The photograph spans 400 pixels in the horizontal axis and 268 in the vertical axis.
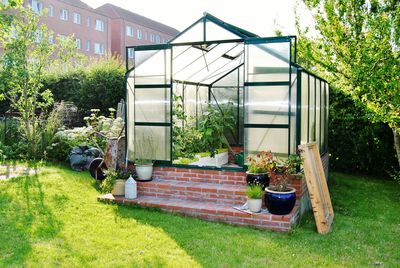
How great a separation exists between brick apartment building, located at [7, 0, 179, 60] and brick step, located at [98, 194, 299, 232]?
18.0m

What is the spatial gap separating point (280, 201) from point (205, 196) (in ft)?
4.41

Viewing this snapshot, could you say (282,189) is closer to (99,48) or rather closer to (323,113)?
(323,113)

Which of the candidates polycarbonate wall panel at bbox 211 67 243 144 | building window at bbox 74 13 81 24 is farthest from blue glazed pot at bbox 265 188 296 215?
building window at bbox 74 13 81 24

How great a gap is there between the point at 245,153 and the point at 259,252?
1.99 meters

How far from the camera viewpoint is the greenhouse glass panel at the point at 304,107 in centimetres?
630

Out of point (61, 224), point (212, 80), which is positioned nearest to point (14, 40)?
point (212, 80)

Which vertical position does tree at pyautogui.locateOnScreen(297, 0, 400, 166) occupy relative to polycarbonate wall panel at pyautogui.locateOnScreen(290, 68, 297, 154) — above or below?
above

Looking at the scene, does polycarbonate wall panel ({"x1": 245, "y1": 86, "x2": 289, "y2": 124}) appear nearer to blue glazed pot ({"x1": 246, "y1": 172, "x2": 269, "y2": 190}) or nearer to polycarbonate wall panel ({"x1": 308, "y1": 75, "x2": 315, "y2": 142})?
blue glazed pot ({"x1": 246, "y1": 172, "x2": 269, "y2": 190})

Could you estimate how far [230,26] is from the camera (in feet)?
21.4

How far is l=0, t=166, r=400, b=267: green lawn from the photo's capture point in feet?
14.3

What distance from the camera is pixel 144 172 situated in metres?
6.79

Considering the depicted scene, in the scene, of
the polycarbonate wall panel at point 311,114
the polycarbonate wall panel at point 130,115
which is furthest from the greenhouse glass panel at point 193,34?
the polycarbonate wall panel at point 311,114

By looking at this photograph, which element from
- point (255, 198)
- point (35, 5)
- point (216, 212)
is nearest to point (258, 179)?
point (255, 198)

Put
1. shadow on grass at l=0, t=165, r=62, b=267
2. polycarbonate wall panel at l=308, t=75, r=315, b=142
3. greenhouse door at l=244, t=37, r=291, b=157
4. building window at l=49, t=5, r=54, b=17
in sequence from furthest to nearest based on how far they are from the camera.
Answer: building window at l=49, t=5, r=54, b=17, polycarbonate wall panel at l=308, t=75, r=315, b=142, greenhouse door at l=244, t=37, r=291, b=157, shadow on grass at l=0, t=165, r=62, b=267
